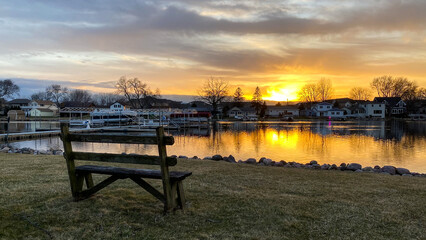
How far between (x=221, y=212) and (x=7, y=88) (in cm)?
12360

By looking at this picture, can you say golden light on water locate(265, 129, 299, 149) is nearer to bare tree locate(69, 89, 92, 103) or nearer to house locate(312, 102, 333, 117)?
house locate(312, 102, 333, 117)

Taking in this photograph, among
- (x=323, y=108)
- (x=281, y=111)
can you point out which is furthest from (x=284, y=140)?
(x=281, y=111)

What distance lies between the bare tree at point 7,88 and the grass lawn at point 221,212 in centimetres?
11831

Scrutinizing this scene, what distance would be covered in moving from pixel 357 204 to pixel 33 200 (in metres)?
Result: 6.05

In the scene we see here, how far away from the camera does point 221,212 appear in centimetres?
491

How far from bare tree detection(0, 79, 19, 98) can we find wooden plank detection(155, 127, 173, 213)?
401 ft

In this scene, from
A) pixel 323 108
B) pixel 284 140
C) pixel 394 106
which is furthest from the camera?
pixel 323 108

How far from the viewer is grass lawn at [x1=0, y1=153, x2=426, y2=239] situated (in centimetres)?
407

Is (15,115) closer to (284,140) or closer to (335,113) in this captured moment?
(284,140)

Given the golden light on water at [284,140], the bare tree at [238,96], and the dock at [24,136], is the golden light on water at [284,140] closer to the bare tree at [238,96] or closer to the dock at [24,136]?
the dock at [24,136]

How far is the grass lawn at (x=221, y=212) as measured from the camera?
4.07 m

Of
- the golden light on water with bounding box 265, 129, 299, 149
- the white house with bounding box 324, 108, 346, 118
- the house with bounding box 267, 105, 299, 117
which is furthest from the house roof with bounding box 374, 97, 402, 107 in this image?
the golden light on water with bounding box 265, 129, 299, 149

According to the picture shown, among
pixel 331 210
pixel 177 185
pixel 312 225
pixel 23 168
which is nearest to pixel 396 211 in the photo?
pixel 331 210

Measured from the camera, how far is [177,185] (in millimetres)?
4820
